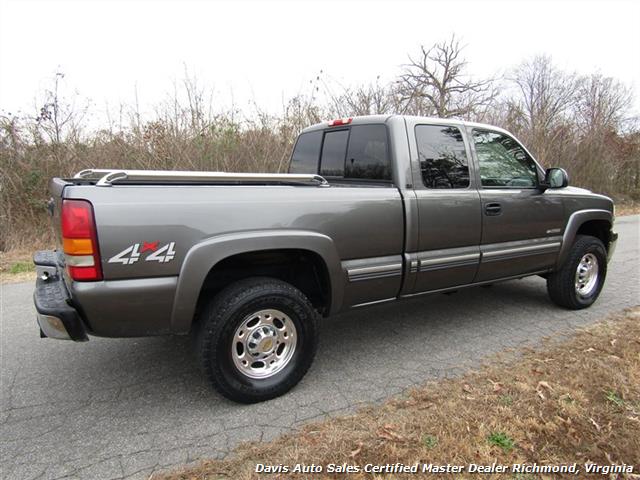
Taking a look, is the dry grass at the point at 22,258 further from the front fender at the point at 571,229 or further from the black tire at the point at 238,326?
the front fender at the point at 571,229

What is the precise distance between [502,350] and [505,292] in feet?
6.41

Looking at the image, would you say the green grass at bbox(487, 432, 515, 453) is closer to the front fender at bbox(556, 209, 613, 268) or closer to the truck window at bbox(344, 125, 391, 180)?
the truck window at bbox(344, 125, 391, 180)

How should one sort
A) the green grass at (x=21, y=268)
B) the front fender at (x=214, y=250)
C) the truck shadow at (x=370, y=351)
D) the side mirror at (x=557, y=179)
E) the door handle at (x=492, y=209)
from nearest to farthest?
1. the front fender at (x=214, y=250)
2. the truck shadow at (x=370, y=351)
3. the door handle at (x=492, y=209)
4. the side mirror at (x=557, y=179)
5. the green grass at (x=21, y=268)

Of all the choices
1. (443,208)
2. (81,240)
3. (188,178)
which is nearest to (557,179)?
(443,208)

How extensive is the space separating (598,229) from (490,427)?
3592mm

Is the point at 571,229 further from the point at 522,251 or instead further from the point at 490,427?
the point at 490,427

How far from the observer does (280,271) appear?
3.27 metres

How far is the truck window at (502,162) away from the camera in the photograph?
3957 mm

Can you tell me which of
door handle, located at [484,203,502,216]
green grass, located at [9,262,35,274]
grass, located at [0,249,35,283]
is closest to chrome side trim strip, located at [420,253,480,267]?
door handle, located at [484,203,502,216]

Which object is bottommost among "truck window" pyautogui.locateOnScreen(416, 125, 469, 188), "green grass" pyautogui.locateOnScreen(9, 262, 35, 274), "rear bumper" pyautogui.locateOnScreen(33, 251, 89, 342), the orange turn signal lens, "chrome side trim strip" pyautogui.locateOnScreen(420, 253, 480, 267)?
"green grass" pyautogui.locateOnScreen(9, 262, 35, 274)

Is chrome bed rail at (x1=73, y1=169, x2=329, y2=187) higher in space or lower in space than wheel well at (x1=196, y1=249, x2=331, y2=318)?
higher

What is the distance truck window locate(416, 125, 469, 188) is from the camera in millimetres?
3561

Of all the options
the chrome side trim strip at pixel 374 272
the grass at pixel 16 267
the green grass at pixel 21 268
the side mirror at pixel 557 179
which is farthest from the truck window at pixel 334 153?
the green grass at pixel 21 268

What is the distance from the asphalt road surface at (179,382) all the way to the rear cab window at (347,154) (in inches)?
60.3
